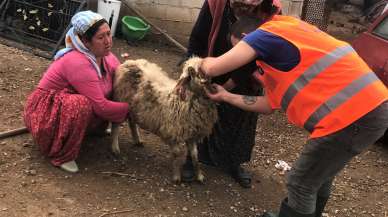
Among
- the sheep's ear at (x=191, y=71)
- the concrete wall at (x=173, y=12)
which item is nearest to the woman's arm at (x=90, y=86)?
the sheep's ear at (x=191, y=71)

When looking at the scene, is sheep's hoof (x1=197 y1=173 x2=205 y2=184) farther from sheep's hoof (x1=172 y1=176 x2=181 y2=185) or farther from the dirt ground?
sheep's hoof (x1=172 y1=176 x2=181 y2=185)

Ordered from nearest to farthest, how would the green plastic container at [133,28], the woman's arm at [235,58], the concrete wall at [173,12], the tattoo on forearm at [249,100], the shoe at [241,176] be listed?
the woman's arm at [235,58] < the tattoo on forearm at [249,100] < the shoe at [241,176] < the green plastic container at [133,28] < the concrete wall at [173,12]

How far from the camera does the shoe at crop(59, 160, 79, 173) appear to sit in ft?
13.8

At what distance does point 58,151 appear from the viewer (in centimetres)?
419

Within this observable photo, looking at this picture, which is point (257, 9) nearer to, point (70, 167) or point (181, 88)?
point (181, 88)

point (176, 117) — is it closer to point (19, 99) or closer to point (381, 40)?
point (19, 99)

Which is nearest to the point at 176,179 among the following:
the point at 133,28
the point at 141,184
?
the point at 141,184

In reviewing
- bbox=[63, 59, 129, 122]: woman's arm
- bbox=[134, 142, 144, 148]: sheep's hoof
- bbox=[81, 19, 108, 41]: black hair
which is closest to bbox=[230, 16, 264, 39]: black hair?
bbox=[81, 19, 108, 41]: black hair

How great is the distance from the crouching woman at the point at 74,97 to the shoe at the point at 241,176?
47.2 inches

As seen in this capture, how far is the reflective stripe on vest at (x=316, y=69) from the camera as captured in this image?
2754mm

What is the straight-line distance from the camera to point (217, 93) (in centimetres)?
349

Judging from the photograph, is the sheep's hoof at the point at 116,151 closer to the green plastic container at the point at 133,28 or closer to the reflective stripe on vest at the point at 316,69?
the reflective stripe on vest at the point at 316,69

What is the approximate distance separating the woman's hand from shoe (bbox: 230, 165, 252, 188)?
117 cm

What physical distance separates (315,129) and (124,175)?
80.6 inches
